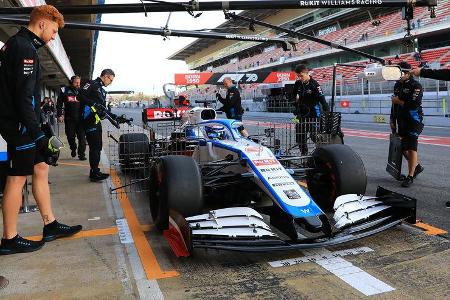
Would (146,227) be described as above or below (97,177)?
below

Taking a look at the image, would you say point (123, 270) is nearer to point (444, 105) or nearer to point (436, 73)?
point (436, 73)

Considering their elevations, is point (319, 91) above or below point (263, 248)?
above

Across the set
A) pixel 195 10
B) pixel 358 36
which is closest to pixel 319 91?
pixel 195 10

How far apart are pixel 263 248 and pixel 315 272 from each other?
1.40 feet

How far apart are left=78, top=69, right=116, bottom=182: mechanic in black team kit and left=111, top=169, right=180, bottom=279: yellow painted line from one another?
5.24 feet

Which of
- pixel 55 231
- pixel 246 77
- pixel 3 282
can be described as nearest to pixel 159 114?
pixel 55 231

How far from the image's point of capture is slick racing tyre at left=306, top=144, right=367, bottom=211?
4.24 metres

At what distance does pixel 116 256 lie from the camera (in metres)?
3.66

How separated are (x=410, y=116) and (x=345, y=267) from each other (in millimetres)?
3483

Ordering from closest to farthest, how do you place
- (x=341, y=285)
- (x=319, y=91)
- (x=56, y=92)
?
(x=341, y=285), (x=319, y=91), (x=56, y=92)

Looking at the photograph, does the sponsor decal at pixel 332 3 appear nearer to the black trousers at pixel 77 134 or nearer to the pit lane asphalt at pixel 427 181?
the pit lane asphalt at pixel 427 181

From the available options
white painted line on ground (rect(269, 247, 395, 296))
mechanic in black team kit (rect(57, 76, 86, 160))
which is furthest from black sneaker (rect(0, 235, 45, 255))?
mechanic in black team kit (rect(57, 76, 86, 160))

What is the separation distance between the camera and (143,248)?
3840 millimetres

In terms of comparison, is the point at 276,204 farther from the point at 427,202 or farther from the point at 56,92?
the point at 56,92
